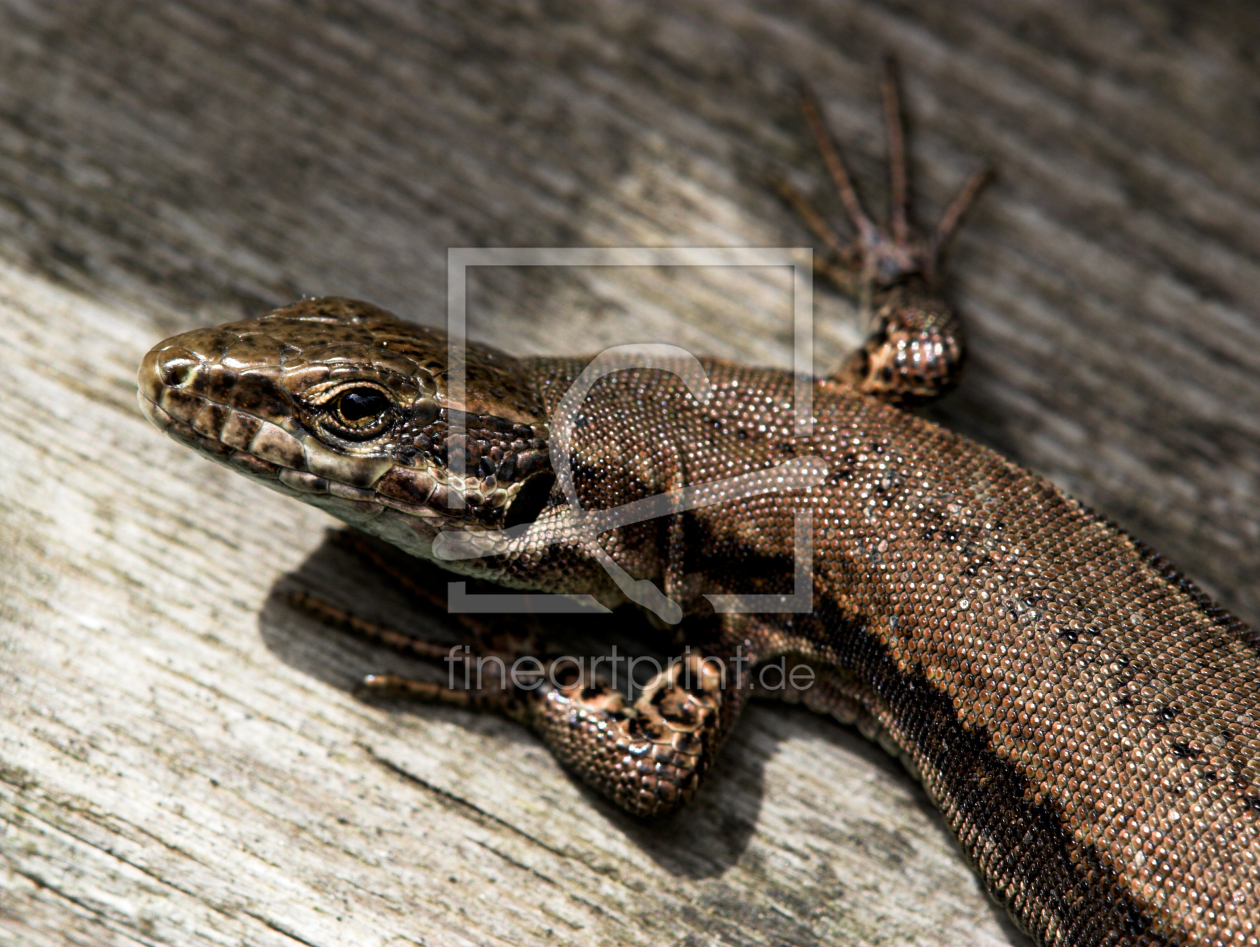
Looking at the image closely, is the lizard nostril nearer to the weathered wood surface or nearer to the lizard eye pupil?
the lizard eye pupil

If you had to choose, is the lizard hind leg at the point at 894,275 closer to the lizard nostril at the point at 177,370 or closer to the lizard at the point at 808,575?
the lizard at the point at 808,575

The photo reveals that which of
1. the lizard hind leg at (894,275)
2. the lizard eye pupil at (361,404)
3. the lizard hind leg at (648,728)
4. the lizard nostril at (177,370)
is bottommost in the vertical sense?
the lizard hind leg at (648,728)

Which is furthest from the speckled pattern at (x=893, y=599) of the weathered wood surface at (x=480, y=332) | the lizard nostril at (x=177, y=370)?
the weathered wood surface at (x=480, y=332)

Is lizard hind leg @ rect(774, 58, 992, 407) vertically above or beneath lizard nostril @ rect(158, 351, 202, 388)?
above

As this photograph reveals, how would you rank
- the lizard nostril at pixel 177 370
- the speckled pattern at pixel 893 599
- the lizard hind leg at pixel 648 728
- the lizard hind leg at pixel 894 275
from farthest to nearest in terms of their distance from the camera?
the lizard hind leg at pixel 894 275 < the lizard hind leg at pixel 648 728 < the lizard nostril at pixel 177 370 < the speckled pattern at pixel 893 599

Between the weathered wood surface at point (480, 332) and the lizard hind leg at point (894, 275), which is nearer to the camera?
the weathered wood surface at point (480, 332)

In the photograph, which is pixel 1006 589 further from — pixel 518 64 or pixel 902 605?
pixel 518 64

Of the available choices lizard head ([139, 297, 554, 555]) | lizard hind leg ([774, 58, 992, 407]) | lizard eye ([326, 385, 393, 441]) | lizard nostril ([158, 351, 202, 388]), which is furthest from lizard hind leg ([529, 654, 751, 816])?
lizard nostril ([158, 351, 202, 388])

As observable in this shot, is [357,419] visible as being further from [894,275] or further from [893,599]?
[894,275]
